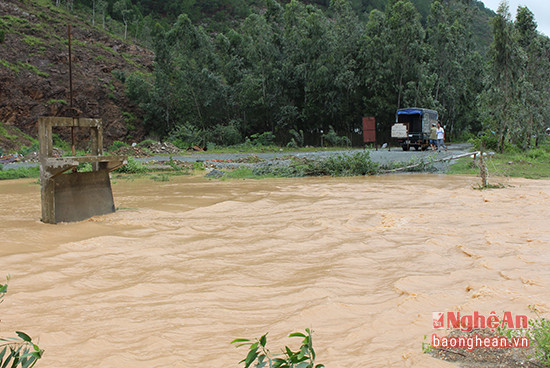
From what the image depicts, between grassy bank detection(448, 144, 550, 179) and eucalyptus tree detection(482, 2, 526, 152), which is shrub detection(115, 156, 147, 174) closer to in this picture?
grassy bank detection(448, 144, 550, 179)

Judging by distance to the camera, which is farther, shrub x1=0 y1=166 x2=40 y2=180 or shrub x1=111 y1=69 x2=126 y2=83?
shrub x1=111 y1=69 x2=126 y2=83

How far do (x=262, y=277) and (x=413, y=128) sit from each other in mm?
26736

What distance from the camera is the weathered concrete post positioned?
7.53 m

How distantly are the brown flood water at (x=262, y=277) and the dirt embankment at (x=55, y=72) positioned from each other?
101 ft

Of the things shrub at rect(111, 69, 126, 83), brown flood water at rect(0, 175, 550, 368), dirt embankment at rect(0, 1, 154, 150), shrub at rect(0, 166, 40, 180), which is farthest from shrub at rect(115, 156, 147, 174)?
shrub at rect(111, 69, 126, 83)

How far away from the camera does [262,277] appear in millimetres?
5121

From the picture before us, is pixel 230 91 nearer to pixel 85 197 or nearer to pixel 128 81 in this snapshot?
pixel 128 81

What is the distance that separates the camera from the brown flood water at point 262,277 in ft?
11.3

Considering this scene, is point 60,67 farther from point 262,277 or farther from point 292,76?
point 262,277

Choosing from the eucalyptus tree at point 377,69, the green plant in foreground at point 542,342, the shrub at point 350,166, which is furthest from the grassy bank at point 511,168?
the eucalyptus tree at point 377,69

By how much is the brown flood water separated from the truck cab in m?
19.3

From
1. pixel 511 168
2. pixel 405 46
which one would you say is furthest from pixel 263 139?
pixel 511 168

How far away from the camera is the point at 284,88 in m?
39.9

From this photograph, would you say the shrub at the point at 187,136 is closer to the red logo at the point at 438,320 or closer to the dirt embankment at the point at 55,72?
the dirt embankment at the point at 55,72
